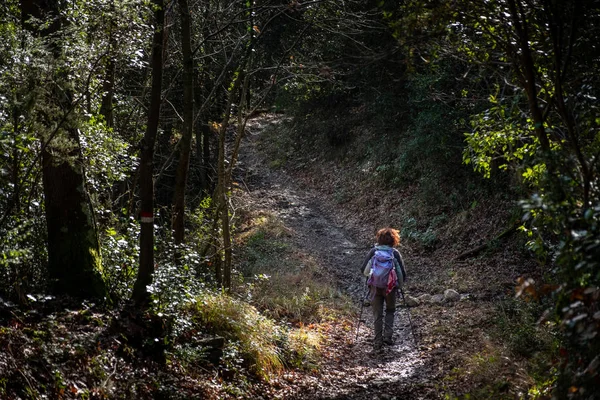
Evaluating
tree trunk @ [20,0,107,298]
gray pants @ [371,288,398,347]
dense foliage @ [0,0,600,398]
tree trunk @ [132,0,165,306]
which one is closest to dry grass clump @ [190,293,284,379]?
dense foliage @ [0,0,600,398]

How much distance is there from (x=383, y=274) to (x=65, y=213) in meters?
5.35

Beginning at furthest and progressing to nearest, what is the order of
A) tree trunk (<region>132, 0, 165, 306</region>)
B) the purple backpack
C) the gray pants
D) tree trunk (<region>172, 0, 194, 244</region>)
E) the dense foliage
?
1. the gray pants
2. the purple backpack
3. tree trunk (<region>172, 0, 194, 244</region>)
4. tree trunk (<region>132, 0, 165, 306</region>)
5. the dense foliage

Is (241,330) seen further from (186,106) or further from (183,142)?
(186,106)

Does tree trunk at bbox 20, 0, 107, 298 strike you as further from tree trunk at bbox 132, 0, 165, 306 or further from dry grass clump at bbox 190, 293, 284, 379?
dry grass clump at bbox 190, 293, 284, 379

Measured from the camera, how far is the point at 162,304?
7.00m

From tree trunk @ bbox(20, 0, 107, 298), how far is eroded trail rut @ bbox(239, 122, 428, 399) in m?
3.15

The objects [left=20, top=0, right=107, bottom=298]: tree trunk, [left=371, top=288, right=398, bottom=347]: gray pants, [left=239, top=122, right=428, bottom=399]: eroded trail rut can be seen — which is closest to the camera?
[left=20, top=0, right=107, bottom=298]: tree trunk

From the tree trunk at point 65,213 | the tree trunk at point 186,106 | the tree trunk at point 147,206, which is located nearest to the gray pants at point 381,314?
the tree trunk at point 186,106

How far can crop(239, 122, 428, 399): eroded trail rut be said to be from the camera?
313 inches

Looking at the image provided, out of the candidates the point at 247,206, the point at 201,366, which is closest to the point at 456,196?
the point at 247,206

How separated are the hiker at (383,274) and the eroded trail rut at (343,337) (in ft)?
1.72

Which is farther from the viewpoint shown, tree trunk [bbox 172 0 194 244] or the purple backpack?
the purple backpack

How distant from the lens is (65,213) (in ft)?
23.0

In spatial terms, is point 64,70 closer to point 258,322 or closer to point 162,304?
point 162,304
